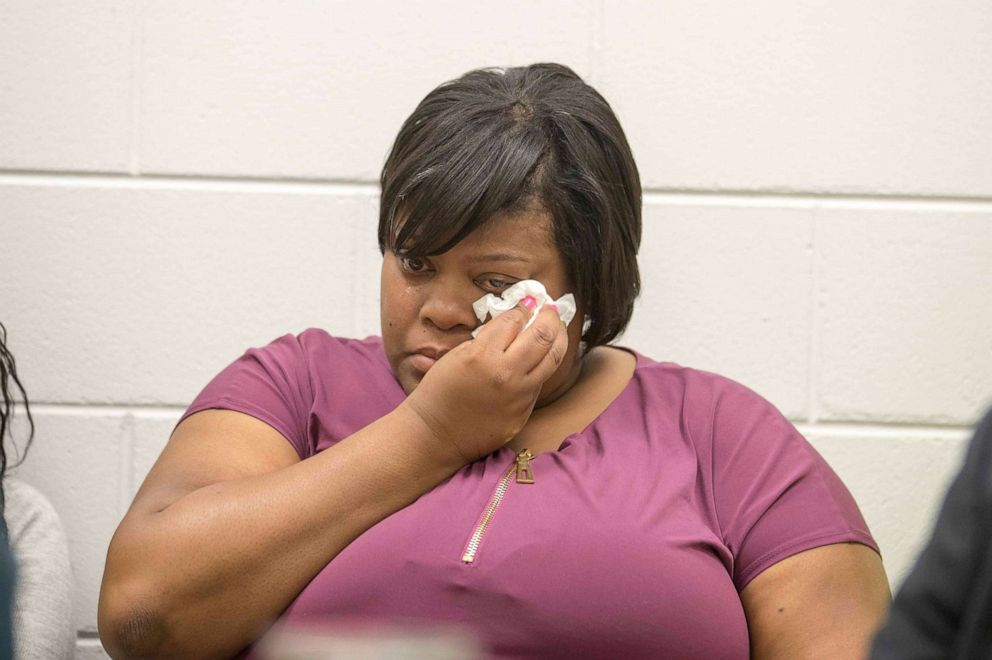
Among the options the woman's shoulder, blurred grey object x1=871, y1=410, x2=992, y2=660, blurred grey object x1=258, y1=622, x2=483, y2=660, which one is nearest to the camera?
blurred grey object x1=871, y1=410, x2=992, y2=660

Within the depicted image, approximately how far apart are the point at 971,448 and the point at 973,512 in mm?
38

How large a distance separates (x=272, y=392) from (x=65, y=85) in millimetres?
843

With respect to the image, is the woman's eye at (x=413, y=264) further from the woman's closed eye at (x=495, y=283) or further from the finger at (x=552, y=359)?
the finger at (x=552, y=359)

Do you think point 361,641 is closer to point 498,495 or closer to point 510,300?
point 498,495

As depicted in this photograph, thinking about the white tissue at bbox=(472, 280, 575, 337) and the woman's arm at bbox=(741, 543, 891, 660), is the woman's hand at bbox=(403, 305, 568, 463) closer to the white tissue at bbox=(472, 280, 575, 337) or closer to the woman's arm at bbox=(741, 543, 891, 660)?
the white tissue at bbox=(472, 280, 575, 337)

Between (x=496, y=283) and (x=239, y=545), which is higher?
(x=496, y=283)

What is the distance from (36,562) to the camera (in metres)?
1.86

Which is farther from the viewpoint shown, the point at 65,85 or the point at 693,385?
the point at 65,85

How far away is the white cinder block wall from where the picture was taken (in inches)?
82.2

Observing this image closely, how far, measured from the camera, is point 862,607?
1385 millimetres

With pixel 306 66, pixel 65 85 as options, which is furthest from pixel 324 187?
pixel 65 85

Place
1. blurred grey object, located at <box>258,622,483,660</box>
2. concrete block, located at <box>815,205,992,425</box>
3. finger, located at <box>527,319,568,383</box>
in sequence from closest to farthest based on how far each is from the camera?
1. blurred grey object, located at <box>258,622,483,660</box>
2. finger, located at <box>527,319,568,383</box>
3. concrete block, located at <box>815,205,992,425</box>

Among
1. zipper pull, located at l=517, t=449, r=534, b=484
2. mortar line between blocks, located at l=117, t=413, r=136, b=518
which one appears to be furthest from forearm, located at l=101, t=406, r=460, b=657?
mortar line between blocks, located at l=117, t=413, r=136, b=518

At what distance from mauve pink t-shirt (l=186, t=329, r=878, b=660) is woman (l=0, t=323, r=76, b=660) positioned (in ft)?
1.61
